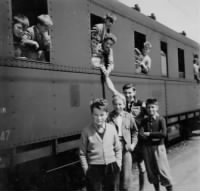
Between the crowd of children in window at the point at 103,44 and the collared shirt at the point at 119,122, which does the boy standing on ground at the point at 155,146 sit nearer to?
the collared shirt at the point at 119,122

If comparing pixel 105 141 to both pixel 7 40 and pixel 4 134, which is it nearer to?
pixel 4 134

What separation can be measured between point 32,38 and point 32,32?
8cm

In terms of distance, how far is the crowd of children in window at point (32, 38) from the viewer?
4.45m

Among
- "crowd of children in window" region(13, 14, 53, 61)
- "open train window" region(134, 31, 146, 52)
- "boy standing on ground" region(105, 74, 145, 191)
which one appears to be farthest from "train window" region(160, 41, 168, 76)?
"crowd of children in window" region(13, 14, 53, 61)

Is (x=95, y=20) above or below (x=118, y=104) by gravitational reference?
above

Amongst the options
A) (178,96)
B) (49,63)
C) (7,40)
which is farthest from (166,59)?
(7,40)

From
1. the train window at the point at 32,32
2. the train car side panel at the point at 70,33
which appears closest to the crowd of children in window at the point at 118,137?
the train car side panel at the point at 70,33

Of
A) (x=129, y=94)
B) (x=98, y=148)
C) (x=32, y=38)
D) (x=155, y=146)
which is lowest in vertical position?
(x=155, y=146)

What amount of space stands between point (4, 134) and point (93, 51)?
2355mm

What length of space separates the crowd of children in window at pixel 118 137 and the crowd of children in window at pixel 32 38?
111 centimetres

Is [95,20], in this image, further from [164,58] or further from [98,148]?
[164,58]

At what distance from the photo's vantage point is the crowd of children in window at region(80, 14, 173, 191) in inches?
145

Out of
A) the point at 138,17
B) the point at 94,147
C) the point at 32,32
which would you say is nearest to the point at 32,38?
the point at 32,32

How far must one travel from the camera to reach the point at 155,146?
478cm
